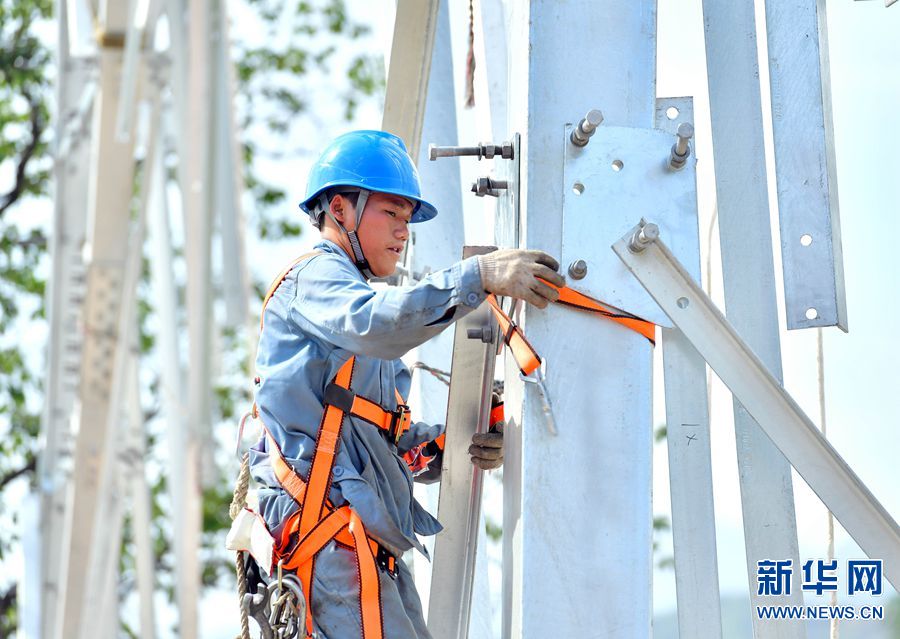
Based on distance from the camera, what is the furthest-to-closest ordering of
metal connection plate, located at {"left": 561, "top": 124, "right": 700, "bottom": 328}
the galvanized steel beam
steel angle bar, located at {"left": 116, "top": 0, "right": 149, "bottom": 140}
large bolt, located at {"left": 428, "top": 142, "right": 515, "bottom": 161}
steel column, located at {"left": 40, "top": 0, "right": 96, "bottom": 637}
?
steel column, located at {"left": 40, "top": 0, "right": 96, "bottom": 637}, the galvanized steel beam, steel angle bar, located at {"left": 116, "top": 0, "right": 149, "bottom": 140}, large bolt, located at {"left": 428, "top": 142, "right": 515, "bottom": 161}, metal connection plate, located at {"left": 561, "top": 124, "right": 700, "bottom": 328}

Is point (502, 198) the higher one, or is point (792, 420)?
point (502, 198)

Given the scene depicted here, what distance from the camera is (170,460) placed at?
1027 centimetres

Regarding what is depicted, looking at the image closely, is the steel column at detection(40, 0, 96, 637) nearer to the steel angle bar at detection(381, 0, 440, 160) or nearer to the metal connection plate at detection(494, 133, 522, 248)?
the steel angle bar at detection(381, 0, 440, 160)

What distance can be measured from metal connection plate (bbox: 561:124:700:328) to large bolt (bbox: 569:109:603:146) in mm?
16

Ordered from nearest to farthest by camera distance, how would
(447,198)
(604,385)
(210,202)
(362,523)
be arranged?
(604,385)
(362,523)
(447,198)
(210,202)

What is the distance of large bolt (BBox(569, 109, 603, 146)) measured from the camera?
9.62 ft

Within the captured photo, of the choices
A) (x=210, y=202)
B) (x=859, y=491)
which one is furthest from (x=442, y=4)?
(x=210, y=202)

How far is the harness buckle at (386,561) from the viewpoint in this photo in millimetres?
3330

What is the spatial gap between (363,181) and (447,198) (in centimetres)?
118

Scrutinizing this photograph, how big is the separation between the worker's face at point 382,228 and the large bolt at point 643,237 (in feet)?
2.48

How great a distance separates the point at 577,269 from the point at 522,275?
0.48 ft

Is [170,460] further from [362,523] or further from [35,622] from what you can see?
[362,523]

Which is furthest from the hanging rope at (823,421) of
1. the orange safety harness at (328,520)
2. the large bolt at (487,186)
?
the orange safety harness at (328,520)

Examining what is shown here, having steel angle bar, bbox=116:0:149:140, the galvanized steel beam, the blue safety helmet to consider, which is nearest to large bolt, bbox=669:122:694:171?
the blue safety helmet
